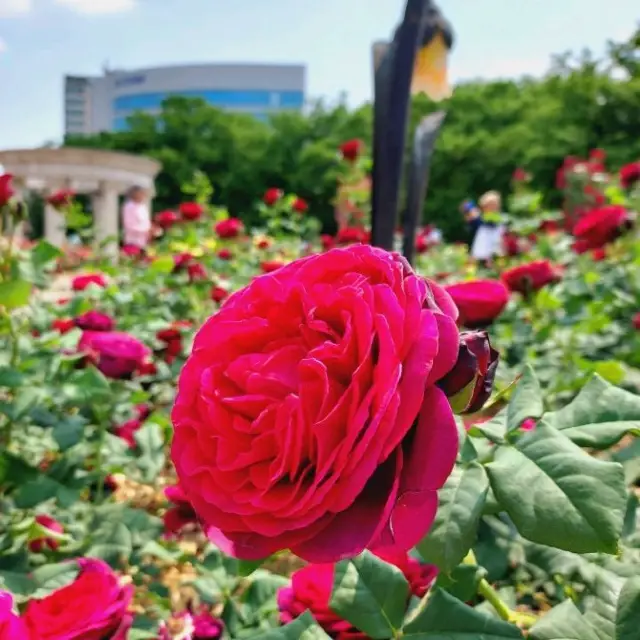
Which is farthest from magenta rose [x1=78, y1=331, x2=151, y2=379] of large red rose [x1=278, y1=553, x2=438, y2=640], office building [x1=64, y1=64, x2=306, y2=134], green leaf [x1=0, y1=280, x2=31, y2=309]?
office building [x1=64, y1=64, x2=306, y2=134]

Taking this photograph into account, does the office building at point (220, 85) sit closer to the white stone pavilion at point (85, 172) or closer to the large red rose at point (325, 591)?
the white stone pavilion at point (85, 172)

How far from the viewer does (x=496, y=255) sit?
3.54m

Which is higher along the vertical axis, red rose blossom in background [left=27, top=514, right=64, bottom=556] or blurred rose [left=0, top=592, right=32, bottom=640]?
blurred rose [left=0, top=592, right=32, bottom=640]

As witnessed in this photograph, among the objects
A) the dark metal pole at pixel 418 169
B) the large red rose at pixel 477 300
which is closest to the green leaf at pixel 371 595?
the large red rose at pixel 477 300

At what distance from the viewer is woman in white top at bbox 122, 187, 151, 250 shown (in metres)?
5.14

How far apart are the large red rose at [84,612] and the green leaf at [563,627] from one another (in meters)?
0.31

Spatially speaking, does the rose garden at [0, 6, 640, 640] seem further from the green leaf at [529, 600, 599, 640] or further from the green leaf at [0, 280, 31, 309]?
the green leaf at [0, 280, 31, 309]

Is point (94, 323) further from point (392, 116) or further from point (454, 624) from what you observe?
point (454, 624)

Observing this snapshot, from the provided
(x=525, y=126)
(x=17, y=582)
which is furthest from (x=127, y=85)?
(x=17, y=582)

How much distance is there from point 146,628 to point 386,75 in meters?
1.16

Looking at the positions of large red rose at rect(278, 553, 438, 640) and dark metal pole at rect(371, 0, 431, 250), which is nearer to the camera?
large red rose at rect(278, 553, 438, 640)

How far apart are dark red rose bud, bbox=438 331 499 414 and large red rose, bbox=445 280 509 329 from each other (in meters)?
0.46

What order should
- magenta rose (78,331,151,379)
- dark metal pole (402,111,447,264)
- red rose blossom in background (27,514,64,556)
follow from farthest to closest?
dark metal pole (402,111,447,264) → magenta rose (78,331,151,379) → red rose blossom in background (27,514,64,556)

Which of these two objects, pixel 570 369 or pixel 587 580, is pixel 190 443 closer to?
pixel 587 580
